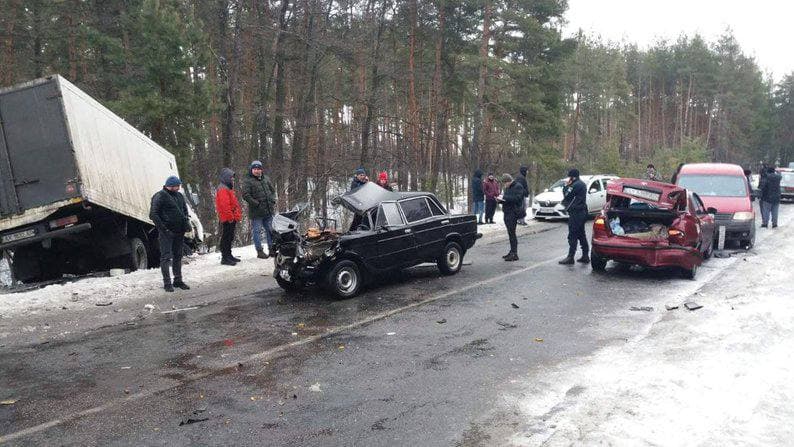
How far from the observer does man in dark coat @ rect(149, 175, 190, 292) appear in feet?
31.1

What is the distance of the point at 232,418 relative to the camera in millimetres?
4648

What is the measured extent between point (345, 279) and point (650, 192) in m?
5.82

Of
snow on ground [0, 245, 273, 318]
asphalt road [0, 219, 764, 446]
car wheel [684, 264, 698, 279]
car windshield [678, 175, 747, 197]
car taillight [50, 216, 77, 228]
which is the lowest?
car wheel [684, 264, 698, 279]

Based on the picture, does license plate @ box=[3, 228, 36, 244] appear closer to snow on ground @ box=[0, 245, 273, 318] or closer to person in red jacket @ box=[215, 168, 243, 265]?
snow on ground @ box=[0, 245, 273, 318]

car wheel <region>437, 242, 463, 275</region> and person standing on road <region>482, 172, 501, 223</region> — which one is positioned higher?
person standing on road <region>482, 172, 501, 223</region>

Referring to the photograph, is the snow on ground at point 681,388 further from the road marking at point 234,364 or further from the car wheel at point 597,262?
the car wheel at point 597,262

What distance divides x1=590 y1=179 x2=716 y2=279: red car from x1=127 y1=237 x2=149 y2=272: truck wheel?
932 centimetres

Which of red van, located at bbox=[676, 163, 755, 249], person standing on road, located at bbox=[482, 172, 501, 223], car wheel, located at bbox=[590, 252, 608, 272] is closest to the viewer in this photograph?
car wheel, located at bbox=[590, 252, 608, 272]

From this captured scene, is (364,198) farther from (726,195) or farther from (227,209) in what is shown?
(726,195)

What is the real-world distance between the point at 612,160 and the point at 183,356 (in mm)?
30383

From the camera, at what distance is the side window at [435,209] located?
10.4m

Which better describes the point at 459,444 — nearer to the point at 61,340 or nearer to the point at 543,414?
Answer: the point at 543,414

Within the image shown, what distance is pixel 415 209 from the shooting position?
1009 cm

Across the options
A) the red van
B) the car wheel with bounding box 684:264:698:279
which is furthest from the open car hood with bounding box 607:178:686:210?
the red van
